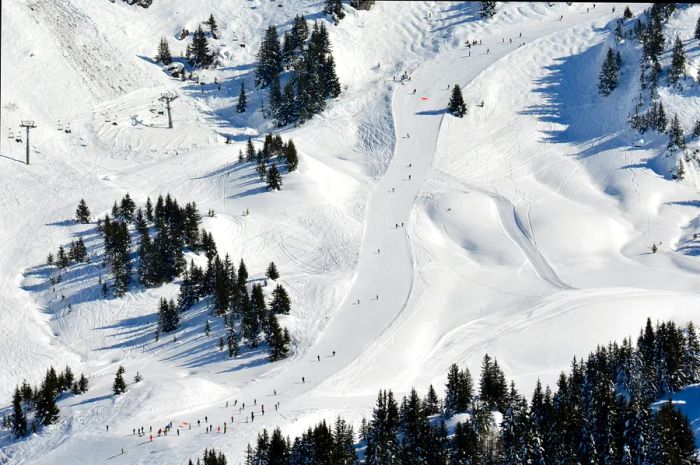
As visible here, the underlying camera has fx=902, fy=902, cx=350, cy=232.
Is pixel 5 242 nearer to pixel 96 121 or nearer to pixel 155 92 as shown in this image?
pixel 96 121

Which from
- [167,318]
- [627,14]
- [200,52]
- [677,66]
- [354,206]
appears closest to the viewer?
[167,318]

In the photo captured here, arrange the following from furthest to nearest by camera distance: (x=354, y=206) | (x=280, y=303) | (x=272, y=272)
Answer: (x=354, y=206) → (x=272, y=272) → (x=280, y=303)

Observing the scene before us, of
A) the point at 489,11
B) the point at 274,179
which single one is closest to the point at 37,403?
the point at 274,179

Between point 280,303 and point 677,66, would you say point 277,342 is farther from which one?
point 677,66

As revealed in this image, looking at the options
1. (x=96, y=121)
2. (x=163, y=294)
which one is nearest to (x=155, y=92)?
(x=96, y=121)

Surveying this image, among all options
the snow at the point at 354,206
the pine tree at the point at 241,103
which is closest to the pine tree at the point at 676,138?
the snow at the point at 354,206

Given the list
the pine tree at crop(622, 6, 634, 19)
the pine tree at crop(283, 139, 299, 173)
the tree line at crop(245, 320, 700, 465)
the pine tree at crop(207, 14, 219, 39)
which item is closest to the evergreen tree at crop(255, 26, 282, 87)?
the pine tree at crop(207, 14, 219, 39)
